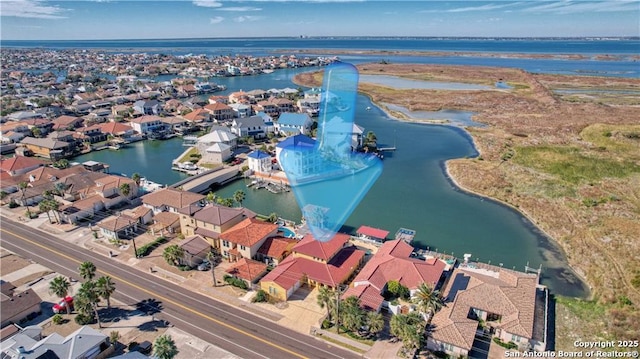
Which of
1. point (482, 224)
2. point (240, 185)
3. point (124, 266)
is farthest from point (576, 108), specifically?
point (124, 266)

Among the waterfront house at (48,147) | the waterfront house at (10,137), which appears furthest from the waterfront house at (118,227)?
the waterfront house at (10,137)

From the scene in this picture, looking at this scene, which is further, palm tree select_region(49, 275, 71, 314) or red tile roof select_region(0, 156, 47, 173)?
red tile roof select_region(0, 156, 47, 173)

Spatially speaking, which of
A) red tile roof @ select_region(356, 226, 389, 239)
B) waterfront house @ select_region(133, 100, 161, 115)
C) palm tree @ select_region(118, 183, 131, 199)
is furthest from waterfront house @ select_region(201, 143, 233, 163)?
waterfront house @ select_region(133, 100, 161, 115)

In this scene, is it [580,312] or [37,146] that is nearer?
[580,312]

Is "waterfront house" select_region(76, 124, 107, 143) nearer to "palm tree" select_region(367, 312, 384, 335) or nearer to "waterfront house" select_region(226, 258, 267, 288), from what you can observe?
"waterfront house" select_region(226, 258, 267, 288)

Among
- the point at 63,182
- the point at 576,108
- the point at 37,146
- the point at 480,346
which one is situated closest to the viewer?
the point at 480,346

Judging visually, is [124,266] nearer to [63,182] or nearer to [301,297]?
[301,297]
